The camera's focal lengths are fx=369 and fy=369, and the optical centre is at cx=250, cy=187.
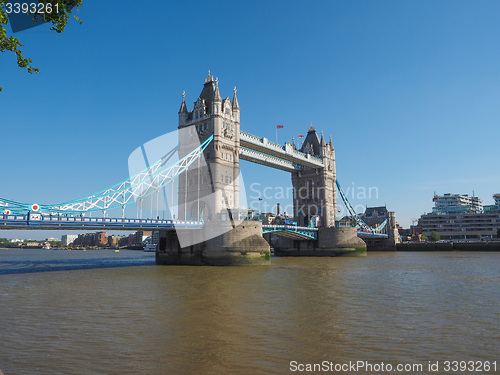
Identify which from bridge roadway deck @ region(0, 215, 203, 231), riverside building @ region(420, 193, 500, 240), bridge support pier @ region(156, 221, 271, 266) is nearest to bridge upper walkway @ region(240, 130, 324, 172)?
bridge support pier @ region(156, 221, 271, 266)

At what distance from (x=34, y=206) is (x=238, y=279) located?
16826 millimetres

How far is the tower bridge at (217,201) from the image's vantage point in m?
34.2

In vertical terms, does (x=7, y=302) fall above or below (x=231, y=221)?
below

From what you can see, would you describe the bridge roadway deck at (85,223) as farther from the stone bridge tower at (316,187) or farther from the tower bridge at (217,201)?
the stone bridge tower at (316,187)

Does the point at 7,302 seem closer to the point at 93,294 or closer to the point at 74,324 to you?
the point at 93,294

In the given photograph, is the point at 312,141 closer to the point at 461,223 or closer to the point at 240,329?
the point at 240,329

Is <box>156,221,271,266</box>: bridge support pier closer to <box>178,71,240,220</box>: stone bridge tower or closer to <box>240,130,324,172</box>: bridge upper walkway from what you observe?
<box>178,71,240,220</box>: stone bridge tower

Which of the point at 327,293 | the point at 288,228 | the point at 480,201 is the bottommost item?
the point at 327,293

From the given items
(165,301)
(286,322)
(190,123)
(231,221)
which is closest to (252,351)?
(286,322)

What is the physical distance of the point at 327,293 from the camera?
1961 centimetres

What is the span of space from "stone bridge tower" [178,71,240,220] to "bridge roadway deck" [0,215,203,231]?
850 centimetres

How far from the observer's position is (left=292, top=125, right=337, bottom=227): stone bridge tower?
7356 cm

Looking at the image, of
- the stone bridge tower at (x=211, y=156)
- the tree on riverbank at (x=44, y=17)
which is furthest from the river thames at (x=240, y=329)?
the stone bridge tower at (x=211, y=156)

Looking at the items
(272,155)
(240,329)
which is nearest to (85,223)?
(240,329)
